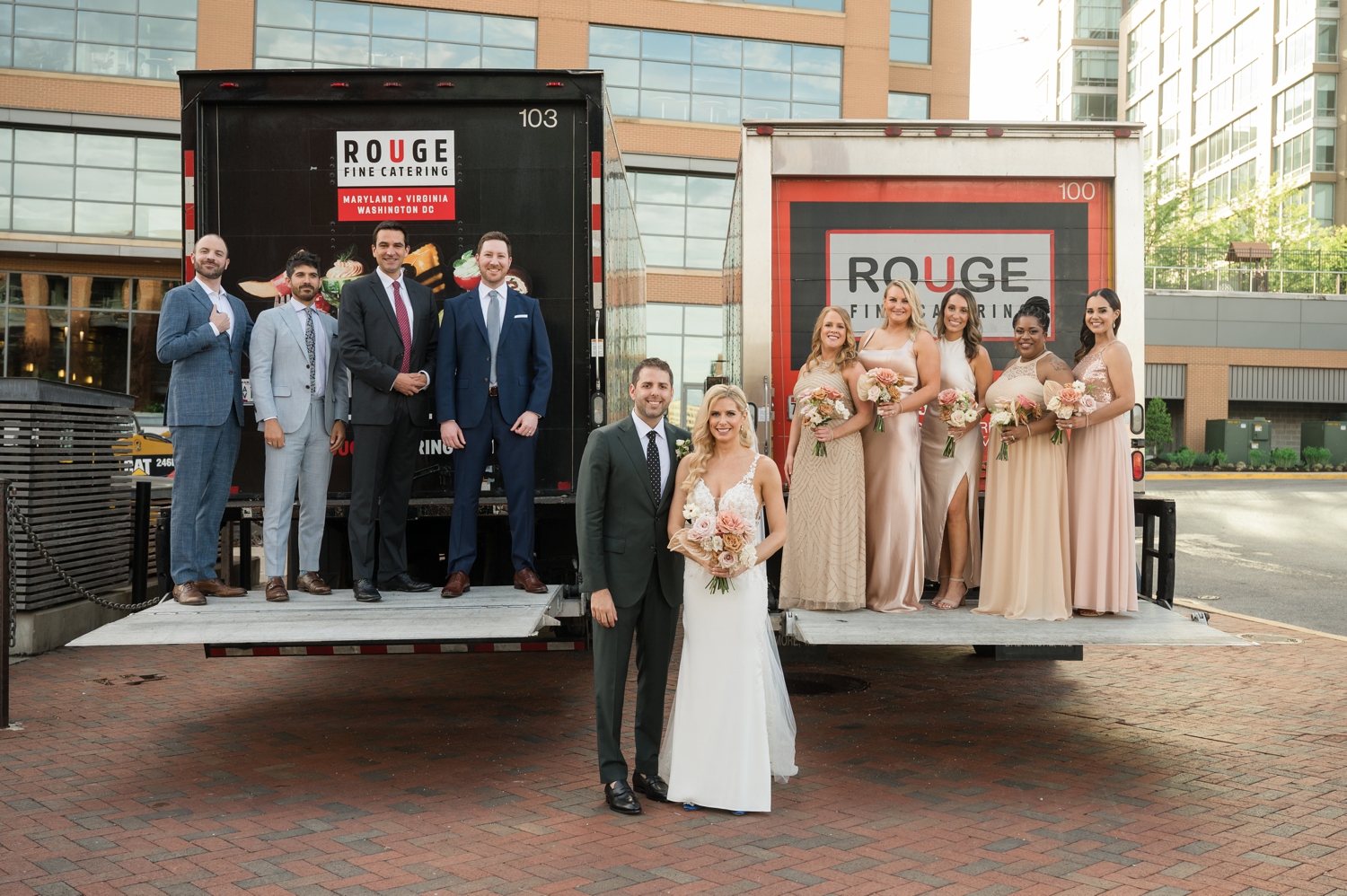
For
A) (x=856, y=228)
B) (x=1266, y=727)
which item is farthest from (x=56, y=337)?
(x=1266, y=727)

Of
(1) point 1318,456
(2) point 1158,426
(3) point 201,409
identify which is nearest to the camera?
(3) point 201,409

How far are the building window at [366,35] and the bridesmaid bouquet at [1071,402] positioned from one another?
23.9 metres

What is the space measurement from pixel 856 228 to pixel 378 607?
3.71m

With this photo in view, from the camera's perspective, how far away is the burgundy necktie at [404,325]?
645cm

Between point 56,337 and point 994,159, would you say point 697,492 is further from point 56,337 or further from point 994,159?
point 56,337

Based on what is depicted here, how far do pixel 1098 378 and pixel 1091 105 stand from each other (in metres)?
83.5

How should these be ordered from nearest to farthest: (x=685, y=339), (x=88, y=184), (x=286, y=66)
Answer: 1. (x=88, y=184)
2. (x=286, y=66)
3. (x=685, y=339)

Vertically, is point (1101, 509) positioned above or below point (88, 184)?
below

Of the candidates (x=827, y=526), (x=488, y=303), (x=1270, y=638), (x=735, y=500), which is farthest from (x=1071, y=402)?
(x=1270, y=638)

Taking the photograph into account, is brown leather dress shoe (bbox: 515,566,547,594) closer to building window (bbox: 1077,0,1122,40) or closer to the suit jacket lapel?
the suit jacket lapel

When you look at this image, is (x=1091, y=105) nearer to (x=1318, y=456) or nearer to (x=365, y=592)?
(x=1318, y=456)

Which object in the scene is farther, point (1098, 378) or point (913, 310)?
point (913, 310)

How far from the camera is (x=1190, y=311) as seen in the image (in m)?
43.2

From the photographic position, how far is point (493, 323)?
6504 millimetres
